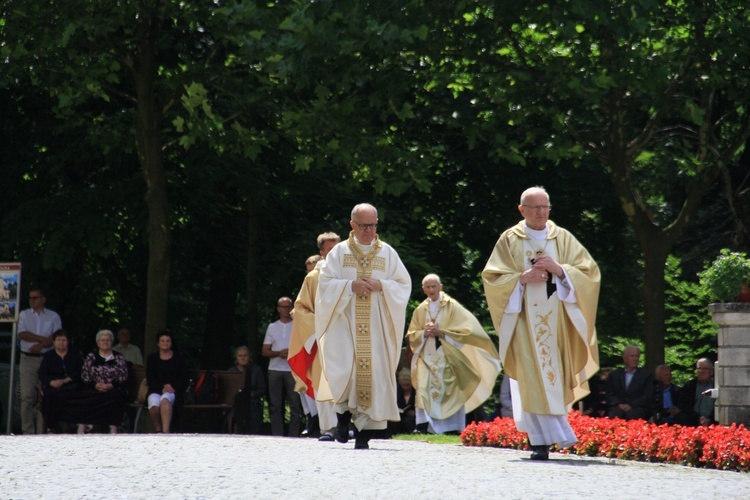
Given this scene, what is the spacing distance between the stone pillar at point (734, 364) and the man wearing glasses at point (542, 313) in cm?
174

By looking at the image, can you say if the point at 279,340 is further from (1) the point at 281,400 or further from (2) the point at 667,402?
(2) the point at 667,402

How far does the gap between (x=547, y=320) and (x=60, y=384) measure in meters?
7.86

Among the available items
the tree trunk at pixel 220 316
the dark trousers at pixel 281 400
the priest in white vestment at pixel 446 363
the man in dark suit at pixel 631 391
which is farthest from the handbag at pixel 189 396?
the tree trunk at pixel 220 316

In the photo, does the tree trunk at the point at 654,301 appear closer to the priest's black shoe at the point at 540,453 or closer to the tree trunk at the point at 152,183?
the tree trunk at the point at 152,183

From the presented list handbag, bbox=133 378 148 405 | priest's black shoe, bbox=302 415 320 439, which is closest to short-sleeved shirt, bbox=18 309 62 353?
handbag, bbox=133 378 148 405

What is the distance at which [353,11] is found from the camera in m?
16.9

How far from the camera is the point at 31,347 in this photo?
1878cm

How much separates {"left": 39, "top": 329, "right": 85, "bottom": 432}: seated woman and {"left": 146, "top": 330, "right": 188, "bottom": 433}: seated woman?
96cm

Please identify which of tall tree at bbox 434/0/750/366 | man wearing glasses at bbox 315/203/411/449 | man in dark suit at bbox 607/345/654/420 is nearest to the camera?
man wearing glasses at bbox 315/203/411/449

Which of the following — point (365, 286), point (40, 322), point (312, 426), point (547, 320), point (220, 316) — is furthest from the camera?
point (220, 316)

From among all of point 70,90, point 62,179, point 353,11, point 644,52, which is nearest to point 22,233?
point 62,179

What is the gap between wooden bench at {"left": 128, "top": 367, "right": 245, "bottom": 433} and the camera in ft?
61.0

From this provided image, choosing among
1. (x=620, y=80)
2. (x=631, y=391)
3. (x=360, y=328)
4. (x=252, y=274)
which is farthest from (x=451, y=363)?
(x=360, y=328)

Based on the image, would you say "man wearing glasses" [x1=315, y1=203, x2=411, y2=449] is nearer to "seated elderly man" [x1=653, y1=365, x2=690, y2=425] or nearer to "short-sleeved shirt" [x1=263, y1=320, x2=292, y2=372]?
"short-sleeved shirt" [x1=263, y1=320, x2=292, y2=372]
